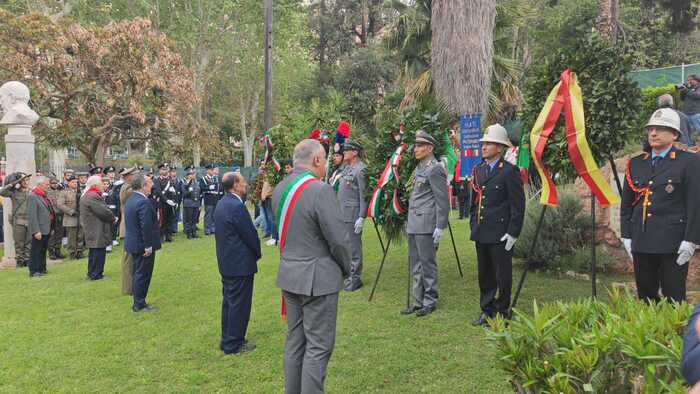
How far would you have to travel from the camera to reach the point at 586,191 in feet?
28.6

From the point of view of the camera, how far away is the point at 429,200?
243 inches

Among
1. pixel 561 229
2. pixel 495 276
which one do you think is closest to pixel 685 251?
pixel 495 276

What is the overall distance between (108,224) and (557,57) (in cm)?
754

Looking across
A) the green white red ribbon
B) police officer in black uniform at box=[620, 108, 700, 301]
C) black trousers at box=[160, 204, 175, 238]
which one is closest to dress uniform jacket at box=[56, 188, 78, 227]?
black trousers at box=[160, 204, 175, 238]

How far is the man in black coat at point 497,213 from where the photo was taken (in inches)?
207

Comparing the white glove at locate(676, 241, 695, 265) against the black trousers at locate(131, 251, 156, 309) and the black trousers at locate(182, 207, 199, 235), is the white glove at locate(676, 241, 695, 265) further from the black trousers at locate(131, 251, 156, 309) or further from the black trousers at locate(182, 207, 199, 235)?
the black trousers at locate(182, 207, 199, 235)

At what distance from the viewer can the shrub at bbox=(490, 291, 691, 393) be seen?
217 centimetres

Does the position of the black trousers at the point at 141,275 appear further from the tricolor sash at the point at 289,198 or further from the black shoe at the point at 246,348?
the tricolor sash at the point at 289,198

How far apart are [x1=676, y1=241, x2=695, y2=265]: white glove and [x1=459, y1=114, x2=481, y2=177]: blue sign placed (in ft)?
14.6

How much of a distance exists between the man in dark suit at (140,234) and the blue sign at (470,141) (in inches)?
190

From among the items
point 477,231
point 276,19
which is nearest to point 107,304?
point 477,231

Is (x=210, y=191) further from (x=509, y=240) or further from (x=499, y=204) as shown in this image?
(x=509, y=240)

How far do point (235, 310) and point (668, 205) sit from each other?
4.02 meters

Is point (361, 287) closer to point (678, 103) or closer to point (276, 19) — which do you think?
point (678, 103)
